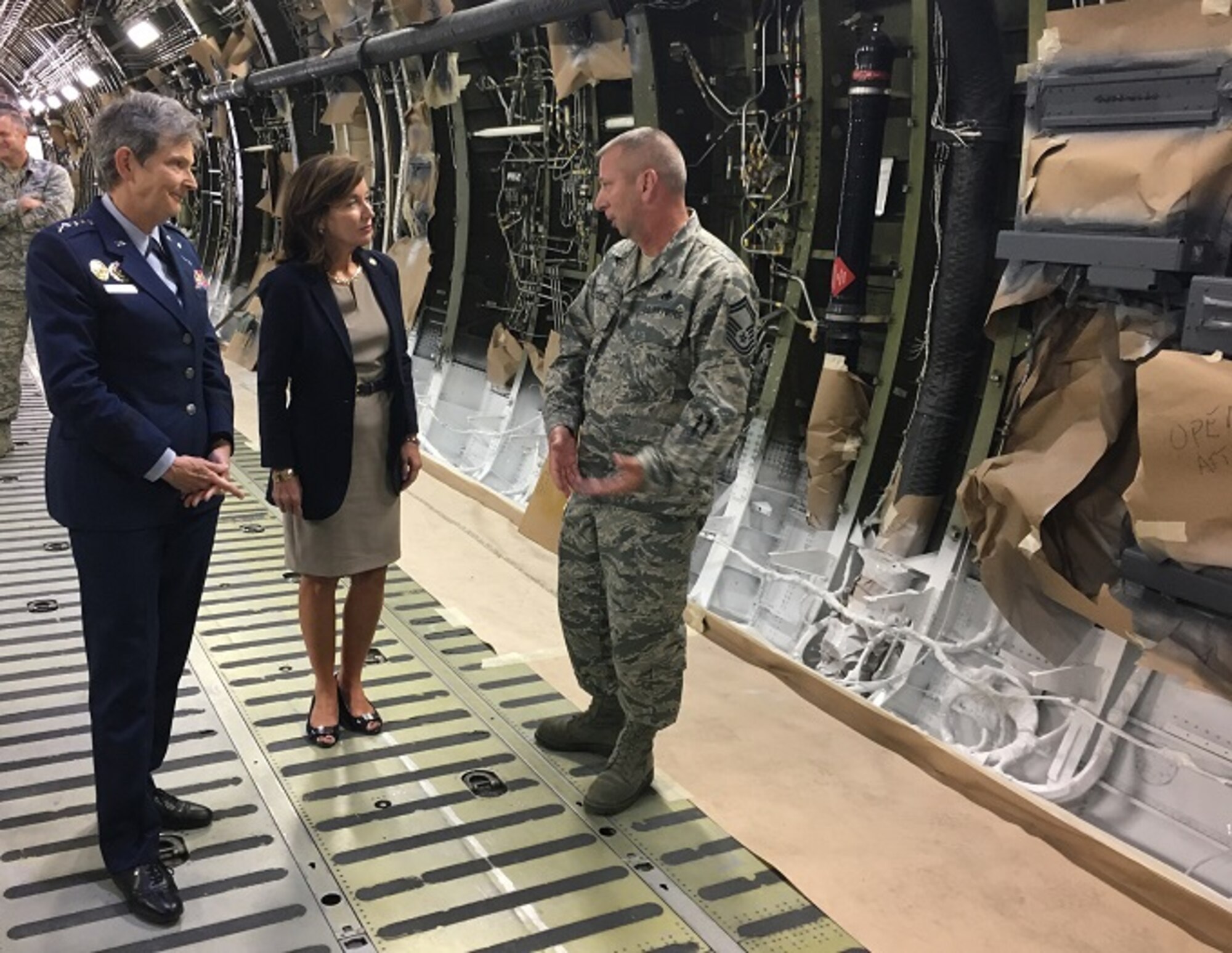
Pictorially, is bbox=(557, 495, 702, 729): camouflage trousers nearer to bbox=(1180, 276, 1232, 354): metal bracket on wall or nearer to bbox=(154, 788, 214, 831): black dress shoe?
bbox=(154, 788, 214, 831): black dress shoe

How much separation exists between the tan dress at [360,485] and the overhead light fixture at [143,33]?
9618mm

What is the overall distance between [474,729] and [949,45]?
2531 mm

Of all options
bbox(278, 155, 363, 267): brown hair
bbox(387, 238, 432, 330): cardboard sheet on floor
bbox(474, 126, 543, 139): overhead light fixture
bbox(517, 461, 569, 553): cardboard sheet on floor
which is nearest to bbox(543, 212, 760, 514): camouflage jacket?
bbox(278, 155, 363, 267): brown hair

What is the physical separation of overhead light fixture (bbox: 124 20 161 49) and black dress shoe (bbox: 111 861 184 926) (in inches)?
413

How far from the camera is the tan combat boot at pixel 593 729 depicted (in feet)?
10.1

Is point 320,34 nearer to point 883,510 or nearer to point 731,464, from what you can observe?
point 731,464

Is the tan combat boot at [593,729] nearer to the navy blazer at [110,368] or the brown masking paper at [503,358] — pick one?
the navy blazer at [110,368]

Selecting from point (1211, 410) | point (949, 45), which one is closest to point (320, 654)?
point (1211, 410)

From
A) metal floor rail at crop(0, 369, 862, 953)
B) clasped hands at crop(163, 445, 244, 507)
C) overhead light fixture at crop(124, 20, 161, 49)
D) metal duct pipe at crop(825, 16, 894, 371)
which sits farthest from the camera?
overhead light fixture at crop(124, 20, 161, 49)

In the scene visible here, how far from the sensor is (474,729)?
3.22 m

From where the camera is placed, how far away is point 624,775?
2.81 meters

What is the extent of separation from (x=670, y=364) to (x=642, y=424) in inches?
6.6

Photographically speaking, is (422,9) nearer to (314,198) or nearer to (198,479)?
(314,198)

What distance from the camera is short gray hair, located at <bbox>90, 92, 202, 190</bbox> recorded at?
2119 millimetres
